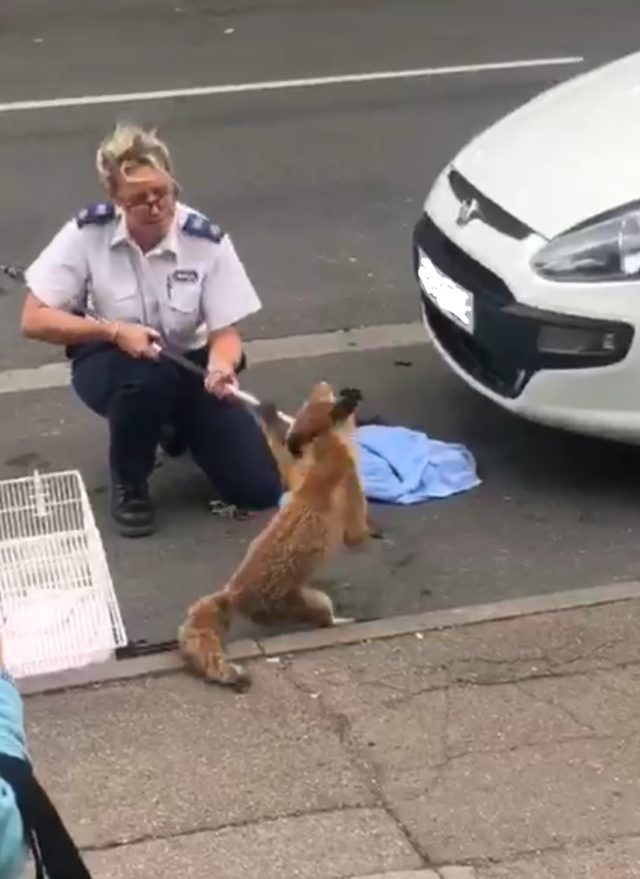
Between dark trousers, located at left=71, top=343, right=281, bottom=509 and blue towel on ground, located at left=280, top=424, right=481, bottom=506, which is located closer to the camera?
dark trousers, located at left=71, top=343, right=281, bottom=509

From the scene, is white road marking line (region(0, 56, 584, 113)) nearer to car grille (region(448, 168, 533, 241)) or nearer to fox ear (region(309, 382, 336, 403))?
car grille (region(448, 168, 533, 241))

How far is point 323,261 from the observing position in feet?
26.1

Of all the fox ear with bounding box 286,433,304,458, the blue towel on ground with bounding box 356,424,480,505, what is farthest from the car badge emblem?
the fox ear with bounding box 286,433,304,458

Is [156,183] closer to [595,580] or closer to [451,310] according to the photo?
[451,310]

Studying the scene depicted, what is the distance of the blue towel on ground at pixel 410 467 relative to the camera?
562 centimetres

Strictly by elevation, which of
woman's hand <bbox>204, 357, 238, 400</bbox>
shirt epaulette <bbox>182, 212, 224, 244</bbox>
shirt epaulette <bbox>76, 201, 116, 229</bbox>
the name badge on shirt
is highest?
shirt epaulette <bbox>76, 201, 116, 229</bbox>

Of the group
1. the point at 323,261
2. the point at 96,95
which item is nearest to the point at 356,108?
the point at 96,95

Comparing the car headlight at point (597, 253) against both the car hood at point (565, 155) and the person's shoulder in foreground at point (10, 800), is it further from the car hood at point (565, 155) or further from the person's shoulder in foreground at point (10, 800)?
the person's shoulder in foreground at point (10, 800)

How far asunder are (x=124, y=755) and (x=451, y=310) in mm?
2068

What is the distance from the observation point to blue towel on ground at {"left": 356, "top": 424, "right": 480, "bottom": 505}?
5.62m

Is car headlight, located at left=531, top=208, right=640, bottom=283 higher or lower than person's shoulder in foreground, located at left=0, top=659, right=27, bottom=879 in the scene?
lower

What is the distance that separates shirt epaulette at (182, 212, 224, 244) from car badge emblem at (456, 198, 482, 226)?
2.55ft

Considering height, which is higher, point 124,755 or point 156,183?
point 156,183

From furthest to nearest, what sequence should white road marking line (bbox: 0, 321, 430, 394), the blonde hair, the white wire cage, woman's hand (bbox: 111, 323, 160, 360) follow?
white road marking line (bbox: 0, 321, 430, 394) < woman's hand (bbox: 111, 323, 160, 360) < the blonde hair < the white wire cage
